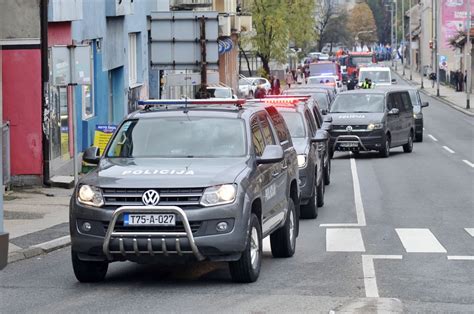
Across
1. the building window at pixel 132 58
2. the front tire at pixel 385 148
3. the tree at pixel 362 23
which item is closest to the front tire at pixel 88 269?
the front tire at pixel 385 148

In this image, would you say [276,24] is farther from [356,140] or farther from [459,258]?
[459,258]

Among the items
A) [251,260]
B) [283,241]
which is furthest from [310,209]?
[251,260]

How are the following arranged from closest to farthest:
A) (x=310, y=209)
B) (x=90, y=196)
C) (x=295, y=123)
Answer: (x=90, y=196), (x=310, y=209), (x=295, y=123)

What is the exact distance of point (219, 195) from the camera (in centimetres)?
1073

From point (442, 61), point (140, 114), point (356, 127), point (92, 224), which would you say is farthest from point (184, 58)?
point (442, 61)

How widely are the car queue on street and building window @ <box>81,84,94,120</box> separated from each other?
13556mm

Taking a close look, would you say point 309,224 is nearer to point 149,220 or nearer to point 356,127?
point 149,220

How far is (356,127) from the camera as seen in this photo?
30969 mm

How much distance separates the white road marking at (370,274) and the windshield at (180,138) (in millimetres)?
1867

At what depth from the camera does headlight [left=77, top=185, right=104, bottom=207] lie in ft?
35.6

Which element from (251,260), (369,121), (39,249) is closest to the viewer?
(251,260)

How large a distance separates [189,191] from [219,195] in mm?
301

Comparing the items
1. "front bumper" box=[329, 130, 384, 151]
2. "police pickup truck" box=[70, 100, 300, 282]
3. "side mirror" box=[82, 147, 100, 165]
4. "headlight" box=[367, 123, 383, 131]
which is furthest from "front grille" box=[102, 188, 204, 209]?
"headlight" box=[367, 123, 383, 131]

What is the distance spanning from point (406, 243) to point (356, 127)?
1629 cm
